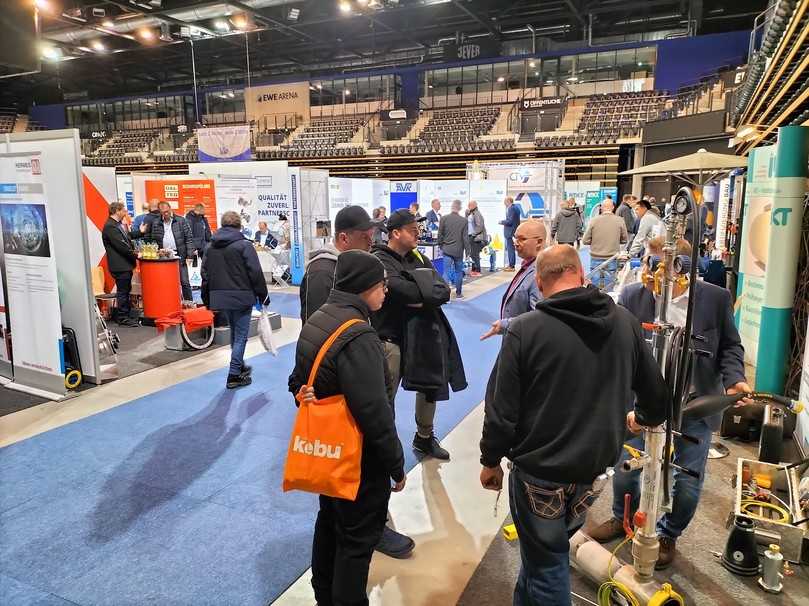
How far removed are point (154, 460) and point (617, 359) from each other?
2.98 meters

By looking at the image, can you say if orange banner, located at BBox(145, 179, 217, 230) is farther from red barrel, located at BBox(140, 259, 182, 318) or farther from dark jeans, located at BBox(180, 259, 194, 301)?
red barrel, located at BBox(140, 259, 182, 318)

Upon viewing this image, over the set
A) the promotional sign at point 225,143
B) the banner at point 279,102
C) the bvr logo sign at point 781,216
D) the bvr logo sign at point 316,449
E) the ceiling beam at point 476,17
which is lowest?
the bvr logo sign at point 316,449

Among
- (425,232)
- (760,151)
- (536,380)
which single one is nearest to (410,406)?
(536,380)

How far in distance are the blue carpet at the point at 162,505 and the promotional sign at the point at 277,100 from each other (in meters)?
24.1

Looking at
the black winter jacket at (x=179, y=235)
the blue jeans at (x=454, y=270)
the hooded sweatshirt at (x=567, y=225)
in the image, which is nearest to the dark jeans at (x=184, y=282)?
the black winter jacket at (x=179, y=235)

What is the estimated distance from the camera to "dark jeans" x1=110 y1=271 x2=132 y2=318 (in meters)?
7.21

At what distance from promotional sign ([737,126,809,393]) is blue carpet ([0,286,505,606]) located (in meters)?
2.15

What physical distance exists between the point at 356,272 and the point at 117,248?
6102mm

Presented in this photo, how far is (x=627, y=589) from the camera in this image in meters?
2.06

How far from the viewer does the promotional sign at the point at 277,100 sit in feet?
86.4

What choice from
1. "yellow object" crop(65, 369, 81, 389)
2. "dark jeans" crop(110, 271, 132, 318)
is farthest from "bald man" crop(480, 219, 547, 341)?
"dark jeans" crop(110, 271, 132, 318)

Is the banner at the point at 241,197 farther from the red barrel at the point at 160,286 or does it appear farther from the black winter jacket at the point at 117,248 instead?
the red barrel at the point at 160,286

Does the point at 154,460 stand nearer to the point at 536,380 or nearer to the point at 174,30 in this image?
the point at 536,380

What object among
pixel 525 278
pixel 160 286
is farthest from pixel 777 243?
pixel 160 286
